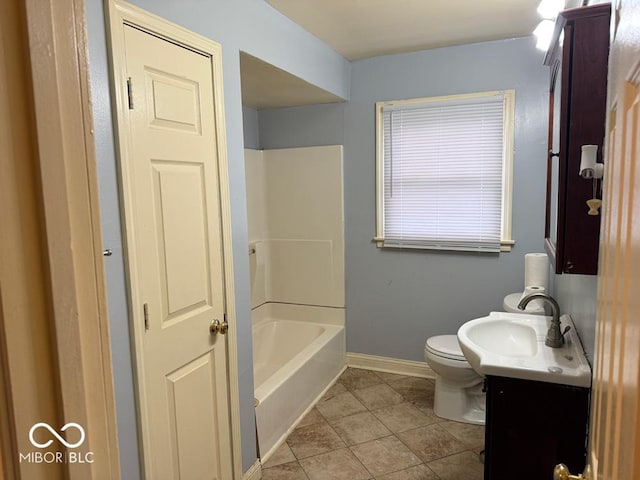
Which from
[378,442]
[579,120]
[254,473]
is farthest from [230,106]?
[378,442]

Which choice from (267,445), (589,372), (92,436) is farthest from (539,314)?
(92,436)

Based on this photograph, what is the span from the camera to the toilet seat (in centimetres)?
271

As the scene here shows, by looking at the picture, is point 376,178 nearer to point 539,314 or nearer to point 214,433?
point 539,314

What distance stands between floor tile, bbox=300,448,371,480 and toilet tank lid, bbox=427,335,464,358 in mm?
856

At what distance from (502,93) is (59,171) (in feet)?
10.1

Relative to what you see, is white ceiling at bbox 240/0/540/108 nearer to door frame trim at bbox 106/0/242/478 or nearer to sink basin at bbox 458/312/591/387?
door frame trim at bbox 106/0/242/478

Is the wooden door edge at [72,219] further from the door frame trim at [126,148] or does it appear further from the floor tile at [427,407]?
the floor tile at [427,407]

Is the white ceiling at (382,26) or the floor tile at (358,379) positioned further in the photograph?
the floor tile at (358,379)

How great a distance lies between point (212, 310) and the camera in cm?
192

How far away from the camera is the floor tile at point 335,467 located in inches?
89.9

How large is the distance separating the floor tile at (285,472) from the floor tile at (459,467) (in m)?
0.72

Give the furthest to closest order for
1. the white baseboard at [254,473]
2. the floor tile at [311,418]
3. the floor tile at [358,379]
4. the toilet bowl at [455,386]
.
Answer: the floor tile at [358,379] → the floor tile at [311,418] → the toilet bowl at [455,386] → the white baseboard at [254,473]

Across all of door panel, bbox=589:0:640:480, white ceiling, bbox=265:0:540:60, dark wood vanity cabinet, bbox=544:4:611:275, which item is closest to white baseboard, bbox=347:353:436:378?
dark wood vanity cabinet, bbox=544:4:611:275

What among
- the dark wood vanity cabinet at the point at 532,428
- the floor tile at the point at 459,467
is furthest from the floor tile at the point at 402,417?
the dark wood vanity cabinet at the point at 532,428
